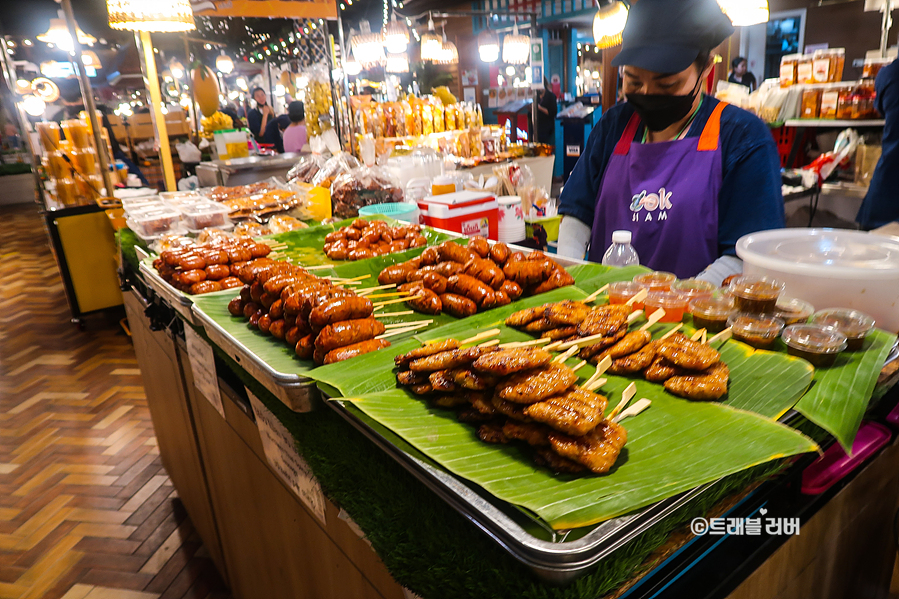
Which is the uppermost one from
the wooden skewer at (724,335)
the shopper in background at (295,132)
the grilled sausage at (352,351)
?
Answer: the shopper in background at (295,132)

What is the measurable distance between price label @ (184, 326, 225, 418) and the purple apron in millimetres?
1887

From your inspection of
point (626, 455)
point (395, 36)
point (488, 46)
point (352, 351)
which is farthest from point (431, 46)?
point (626, 455)

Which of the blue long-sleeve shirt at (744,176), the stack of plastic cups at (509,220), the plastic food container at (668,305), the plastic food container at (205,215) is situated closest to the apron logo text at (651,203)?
the blue long-sleeve shirt at (744,176)

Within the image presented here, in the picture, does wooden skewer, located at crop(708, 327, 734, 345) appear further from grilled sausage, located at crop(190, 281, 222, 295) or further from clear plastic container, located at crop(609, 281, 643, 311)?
grilled sausage, located at crop(190, 281, 222, 295)

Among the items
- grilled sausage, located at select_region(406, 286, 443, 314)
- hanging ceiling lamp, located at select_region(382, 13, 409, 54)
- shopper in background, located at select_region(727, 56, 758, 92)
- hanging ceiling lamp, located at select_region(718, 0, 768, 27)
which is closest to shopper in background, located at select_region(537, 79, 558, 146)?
hanging ceiling lamp, located at select_region(382, 13, 409, 54)

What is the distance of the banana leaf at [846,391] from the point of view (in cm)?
107

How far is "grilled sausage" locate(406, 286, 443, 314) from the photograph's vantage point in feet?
6.16

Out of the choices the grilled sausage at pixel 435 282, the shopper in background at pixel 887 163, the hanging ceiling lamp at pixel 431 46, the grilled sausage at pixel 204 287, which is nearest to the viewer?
the grilled sausage at pixel 435 282

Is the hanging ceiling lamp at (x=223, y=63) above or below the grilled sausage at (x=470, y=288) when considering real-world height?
above

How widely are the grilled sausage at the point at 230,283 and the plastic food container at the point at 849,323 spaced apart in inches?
79.8

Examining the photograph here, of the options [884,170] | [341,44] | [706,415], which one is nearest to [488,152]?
[341,44]

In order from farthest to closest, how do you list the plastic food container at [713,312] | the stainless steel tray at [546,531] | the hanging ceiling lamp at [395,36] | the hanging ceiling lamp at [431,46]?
the hanging ceiling lamp at [431,46]
the hanging ceiling lamp at [395,36]
the plastic food container at [713,312]
the stainless steel tray at [546,531]

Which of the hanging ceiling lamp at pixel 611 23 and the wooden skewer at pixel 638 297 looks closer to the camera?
the wooden skewer at pixel 638 297

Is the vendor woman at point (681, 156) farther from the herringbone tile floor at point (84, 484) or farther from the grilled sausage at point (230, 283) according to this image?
the herringbone tile floor at point (84, 484)
